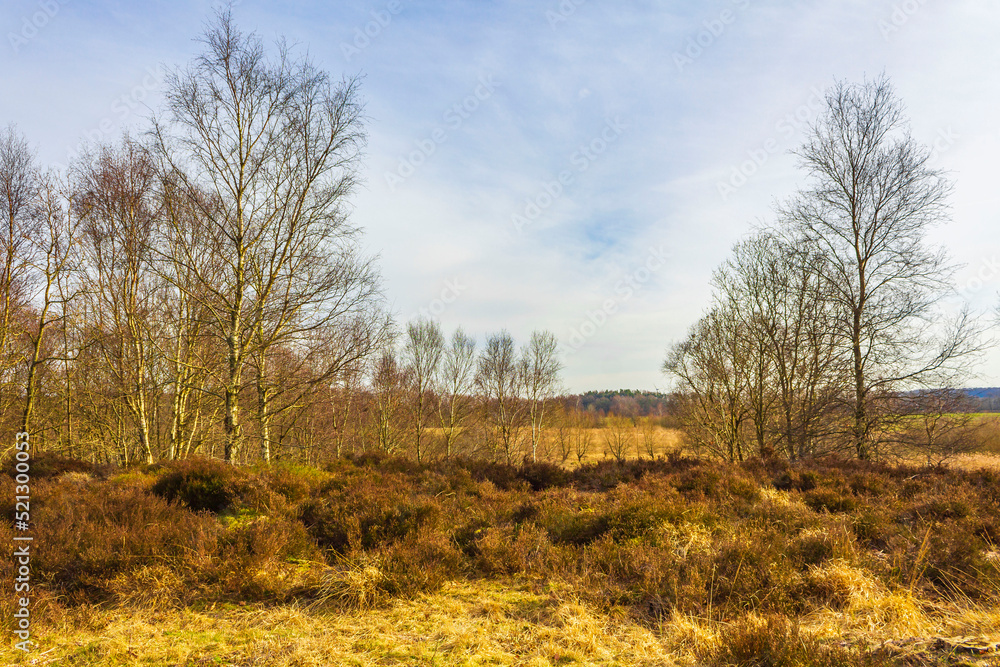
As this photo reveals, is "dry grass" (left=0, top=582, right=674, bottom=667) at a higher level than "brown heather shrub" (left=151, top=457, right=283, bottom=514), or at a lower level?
lower

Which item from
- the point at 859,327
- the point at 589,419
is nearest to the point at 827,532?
the point at 859,327

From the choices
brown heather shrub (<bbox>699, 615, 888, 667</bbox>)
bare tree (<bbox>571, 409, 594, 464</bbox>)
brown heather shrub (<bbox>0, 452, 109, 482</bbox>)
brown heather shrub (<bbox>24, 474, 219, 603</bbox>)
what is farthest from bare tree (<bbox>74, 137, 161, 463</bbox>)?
bare tree (<bbox>571, 409, 594, 464</bbox>)

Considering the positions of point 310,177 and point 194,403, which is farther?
point 194,403

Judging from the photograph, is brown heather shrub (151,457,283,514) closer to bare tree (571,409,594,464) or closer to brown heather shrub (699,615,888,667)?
brown heather shrub (699,615,888,667)

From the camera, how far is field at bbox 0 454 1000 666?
3414 mm

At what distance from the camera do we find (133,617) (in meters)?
3.87

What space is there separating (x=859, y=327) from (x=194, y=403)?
21067mm

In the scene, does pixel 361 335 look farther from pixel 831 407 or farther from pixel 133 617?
pixel 831 407

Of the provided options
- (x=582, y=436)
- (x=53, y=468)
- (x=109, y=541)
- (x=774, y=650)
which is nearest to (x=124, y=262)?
(x=53, y=468)

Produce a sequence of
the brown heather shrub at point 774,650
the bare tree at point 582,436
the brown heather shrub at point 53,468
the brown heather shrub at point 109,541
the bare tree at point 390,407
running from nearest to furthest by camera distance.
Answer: the brown heather shrub at point 774,650, the brown heather shrub at point 109,541, the brown heather shrub at point 53,468, the bare tree at point 390,407, the bare tree at point 582,436

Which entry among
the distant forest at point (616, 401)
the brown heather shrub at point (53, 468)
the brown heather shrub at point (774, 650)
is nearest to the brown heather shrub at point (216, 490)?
the brown heather shrub at point (53, 468)

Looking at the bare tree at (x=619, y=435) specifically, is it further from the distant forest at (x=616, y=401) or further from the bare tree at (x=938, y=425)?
the bare tree at (x=938, y=425)

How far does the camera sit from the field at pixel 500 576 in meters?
3.41

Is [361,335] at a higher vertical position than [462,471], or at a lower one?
higher
